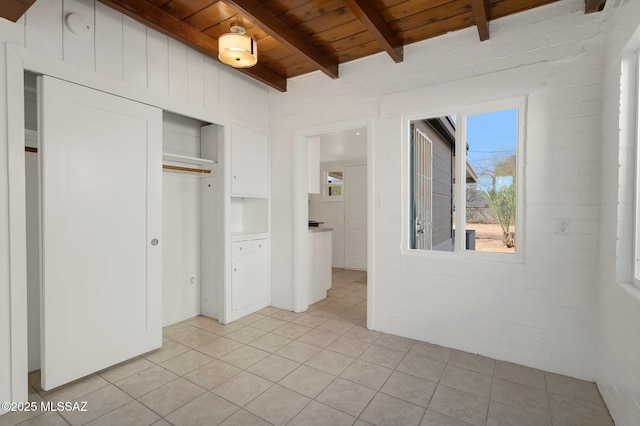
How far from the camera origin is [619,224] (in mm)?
1798

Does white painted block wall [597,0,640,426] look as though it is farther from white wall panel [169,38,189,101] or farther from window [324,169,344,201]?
window [324,169,344,201]

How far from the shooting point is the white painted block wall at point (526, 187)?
2.20 m

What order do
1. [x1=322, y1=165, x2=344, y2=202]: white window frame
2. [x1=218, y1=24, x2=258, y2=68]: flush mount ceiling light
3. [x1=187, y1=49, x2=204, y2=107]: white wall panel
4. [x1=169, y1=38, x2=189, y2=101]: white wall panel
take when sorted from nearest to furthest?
[x1=218, y1=24, x2=258, y2=68]: flush mount ceiling light → [x1=169, y1=38, x2=189, y2=101]: white wall panel → [x1=187, y1=49, x2=204, y2=107]: white wall panel → [x1=322, y1=165, x2=344, y2=202]: white window frame

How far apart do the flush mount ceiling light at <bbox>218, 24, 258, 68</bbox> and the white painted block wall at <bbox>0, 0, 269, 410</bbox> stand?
66 centimetres

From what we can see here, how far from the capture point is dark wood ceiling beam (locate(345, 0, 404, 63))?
2.22 metres

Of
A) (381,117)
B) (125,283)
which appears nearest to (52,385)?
(125,283)

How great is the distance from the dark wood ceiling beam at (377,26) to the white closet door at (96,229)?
1845 millimetres

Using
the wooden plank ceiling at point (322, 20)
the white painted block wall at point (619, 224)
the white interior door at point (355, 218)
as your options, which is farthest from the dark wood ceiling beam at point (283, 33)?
the white interior door at point (355, 218)

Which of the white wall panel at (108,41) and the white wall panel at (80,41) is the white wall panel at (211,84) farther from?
the white wall panel at (80,41)

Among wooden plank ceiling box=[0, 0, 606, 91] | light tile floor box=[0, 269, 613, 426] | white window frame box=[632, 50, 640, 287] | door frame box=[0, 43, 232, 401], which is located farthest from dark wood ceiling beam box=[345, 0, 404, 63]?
light tile floor box=[0, 269, 613, 426]

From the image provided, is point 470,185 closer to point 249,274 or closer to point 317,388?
point 317,388

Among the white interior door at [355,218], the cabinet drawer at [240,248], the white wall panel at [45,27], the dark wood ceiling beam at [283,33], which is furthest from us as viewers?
the white interior door at [355,218]

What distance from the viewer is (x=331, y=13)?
8.18ft

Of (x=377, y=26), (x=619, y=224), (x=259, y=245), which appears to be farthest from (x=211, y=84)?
(x=619, y=224)
